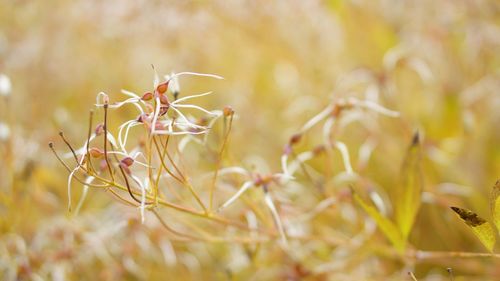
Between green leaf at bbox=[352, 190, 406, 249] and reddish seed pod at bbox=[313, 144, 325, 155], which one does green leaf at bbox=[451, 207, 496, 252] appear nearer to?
→ green leaf at bbox=[352, 190, 406, 249]

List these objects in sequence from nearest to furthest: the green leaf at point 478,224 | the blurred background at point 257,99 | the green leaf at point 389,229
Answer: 1. the green leaf at point 478,224
2. the green leaf at point 389,229
3. the blurred background at point 257,99

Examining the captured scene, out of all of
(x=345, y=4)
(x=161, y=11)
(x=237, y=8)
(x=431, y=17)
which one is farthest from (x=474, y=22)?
(x=161, y=11)

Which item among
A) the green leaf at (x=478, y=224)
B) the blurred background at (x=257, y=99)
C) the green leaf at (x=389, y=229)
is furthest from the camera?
the blurred background at (x=257, y=99)

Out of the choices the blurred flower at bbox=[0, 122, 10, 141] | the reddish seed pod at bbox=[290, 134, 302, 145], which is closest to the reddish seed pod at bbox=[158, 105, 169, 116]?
the reddish seed pod at bbox=[290, 134, 302, 145]

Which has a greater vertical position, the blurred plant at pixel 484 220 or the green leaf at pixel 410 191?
the green leaf at pixel 410 191

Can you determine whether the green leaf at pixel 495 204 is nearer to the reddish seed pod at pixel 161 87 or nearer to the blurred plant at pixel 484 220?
the blurred plant at pixel 484 220

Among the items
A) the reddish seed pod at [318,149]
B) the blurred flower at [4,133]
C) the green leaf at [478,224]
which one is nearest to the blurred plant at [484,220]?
the green leaf at [478,224]

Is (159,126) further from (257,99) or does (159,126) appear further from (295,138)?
(257,99)
